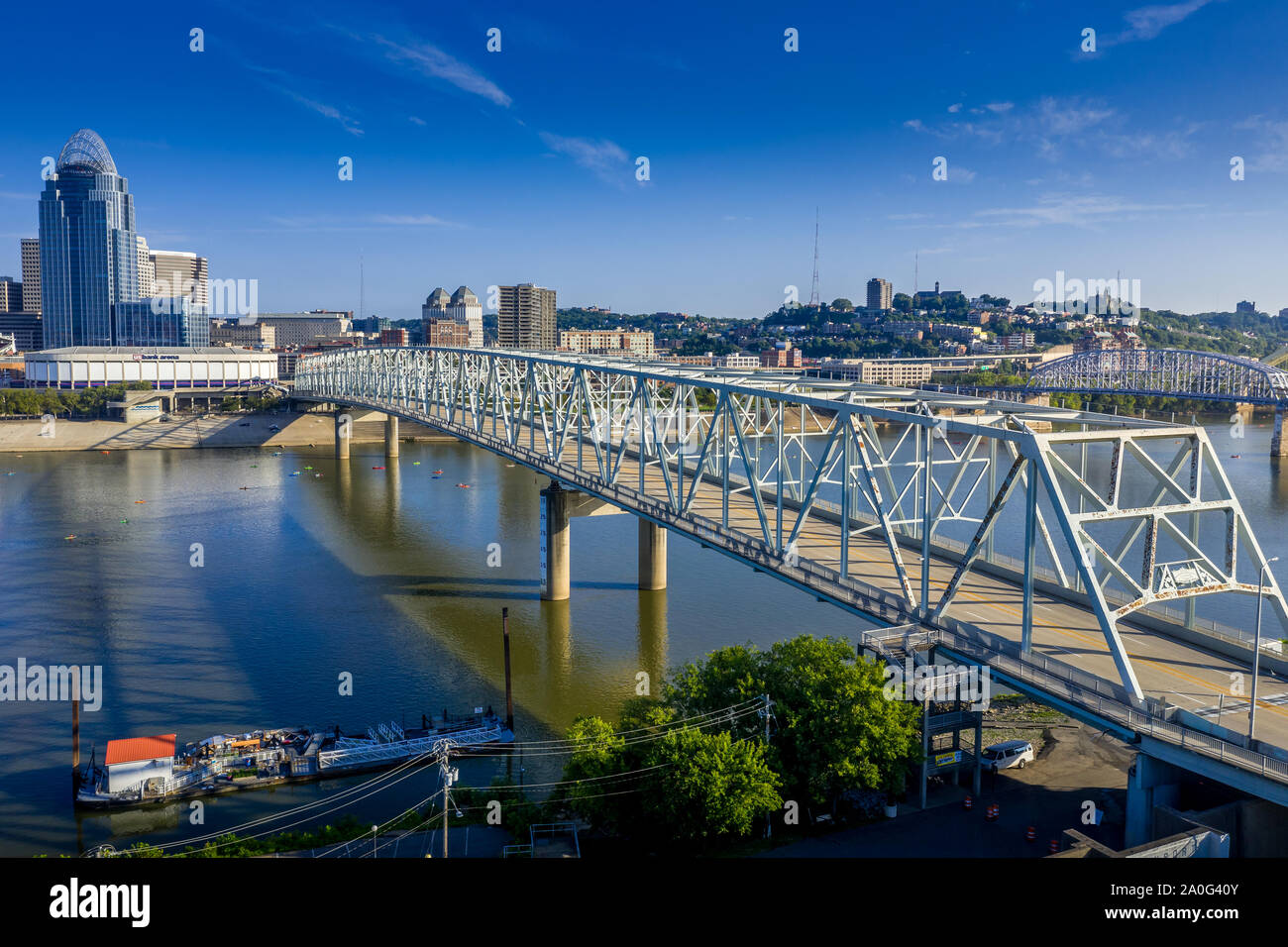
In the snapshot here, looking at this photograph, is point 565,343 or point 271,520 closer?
point 271,520

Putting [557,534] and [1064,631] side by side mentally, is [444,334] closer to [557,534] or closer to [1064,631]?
[557,534]

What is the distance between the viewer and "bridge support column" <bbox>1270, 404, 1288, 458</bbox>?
76.8 meters

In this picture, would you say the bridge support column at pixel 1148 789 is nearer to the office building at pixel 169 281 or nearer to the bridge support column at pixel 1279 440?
the bridge support column at pixel 1279 440

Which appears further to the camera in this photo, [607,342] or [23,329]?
[607,342]

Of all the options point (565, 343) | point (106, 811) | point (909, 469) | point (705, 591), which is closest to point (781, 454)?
point (705, 591)

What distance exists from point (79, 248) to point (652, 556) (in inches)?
6043

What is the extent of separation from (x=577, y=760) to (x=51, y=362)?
99353mm

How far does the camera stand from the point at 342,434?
247 ft

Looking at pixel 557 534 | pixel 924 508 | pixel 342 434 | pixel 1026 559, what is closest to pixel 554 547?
pixel 557 534

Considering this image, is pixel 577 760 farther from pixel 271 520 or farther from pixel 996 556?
pixel 271 520

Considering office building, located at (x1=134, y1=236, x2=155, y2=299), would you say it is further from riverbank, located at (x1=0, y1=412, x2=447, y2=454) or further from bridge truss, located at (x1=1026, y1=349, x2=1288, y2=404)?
bridge truss, located at (x1=1026, y1=349, x2=1288, y2=404)

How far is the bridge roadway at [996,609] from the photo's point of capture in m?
14.8

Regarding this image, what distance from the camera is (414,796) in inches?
766

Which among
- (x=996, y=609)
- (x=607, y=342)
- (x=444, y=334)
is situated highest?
(x=444, y=334)
